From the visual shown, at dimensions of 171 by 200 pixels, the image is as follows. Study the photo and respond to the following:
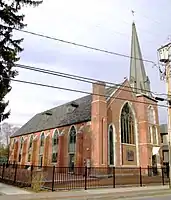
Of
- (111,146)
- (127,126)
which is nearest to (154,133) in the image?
(127,126)

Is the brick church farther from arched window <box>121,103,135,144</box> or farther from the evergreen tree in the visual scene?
the evergreen tree

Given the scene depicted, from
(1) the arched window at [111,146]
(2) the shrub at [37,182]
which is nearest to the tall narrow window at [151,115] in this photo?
(1) the arched window at [111,146]

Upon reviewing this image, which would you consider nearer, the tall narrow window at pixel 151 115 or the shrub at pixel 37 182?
the shrub at pixel 37 182

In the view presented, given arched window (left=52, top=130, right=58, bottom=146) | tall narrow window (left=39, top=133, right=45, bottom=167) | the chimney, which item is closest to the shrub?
the chimney

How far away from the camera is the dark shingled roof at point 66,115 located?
119ft

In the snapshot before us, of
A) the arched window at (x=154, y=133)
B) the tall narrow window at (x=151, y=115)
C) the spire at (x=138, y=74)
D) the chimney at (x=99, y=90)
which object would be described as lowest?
the arched window at (x=154, y=133)

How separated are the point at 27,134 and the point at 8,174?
30.0 metres

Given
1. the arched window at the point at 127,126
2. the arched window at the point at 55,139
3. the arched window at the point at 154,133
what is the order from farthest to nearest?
1. the arched window at the point at 55,139
2. the arched window at the point at 154,133
3. the arched window at the point at 127,126

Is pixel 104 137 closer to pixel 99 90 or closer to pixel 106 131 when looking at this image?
pixel 106 131

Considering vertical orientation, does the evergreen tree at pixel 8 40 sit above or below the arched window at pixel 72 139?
above

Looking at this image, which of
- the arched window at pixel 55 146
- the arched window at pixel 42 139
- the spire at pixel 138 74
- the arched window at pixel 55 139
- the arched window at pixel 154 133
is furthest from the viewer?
the arched window at pixel 42 139

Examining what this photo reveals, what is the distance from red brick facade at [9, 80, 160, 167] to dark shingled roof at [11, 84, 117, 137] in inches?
44.6

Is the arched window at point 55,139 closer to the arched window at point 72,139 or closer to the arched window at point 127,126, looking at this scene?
the arched window at point 72,139

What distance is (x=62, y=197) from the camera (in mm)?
13047
